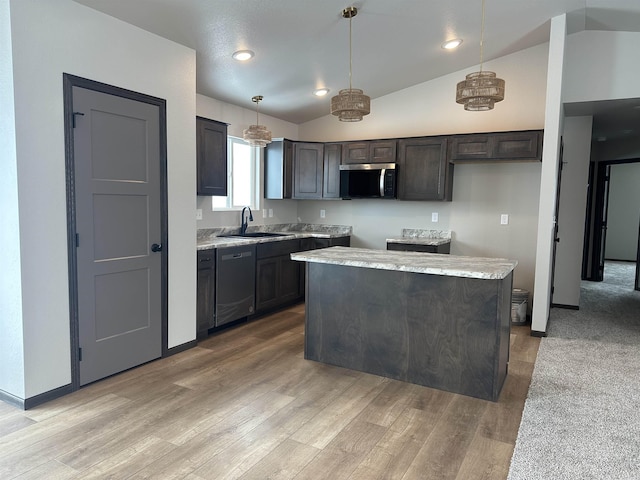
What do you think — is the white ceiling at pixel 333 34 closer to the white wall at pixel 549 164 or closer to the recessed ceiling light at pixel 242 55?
the recessed ceiling light at pixel 242 55

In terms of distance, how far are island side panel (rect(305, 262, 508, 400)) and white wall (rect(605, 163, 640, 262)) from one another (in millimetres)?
9116

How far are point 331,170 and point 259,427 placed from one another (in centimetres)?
382

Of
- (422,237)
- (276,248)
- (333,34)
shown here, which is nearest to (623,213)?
(422,237)

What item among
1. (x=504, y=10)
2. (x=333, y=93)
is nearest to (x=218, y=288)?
(x=333, y=93)

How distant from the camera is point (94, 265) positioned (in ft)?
9.91

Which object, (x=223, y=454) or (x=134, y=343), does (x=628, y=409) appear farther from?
(x=134, y=343)

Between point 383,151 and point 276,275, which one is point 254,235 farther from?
point 383,151

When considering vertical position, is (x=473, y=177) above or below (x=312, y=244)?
above

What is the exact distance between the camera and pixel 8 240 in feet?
8.70

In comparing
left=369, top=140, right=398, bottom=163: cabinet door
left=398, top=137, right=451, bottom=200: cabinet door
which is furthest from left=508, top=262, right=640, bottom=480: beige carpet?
left=369, top=140, right=398, bottom=163: cabinet door

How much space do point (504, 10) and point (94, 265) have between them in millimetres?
3924

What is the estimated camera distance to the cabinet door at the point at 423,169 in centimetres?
512

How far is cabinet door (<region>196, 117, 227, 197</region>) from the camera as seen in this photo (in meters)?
4.22

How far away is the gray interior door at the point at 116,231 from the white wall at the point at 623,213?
1034cm
